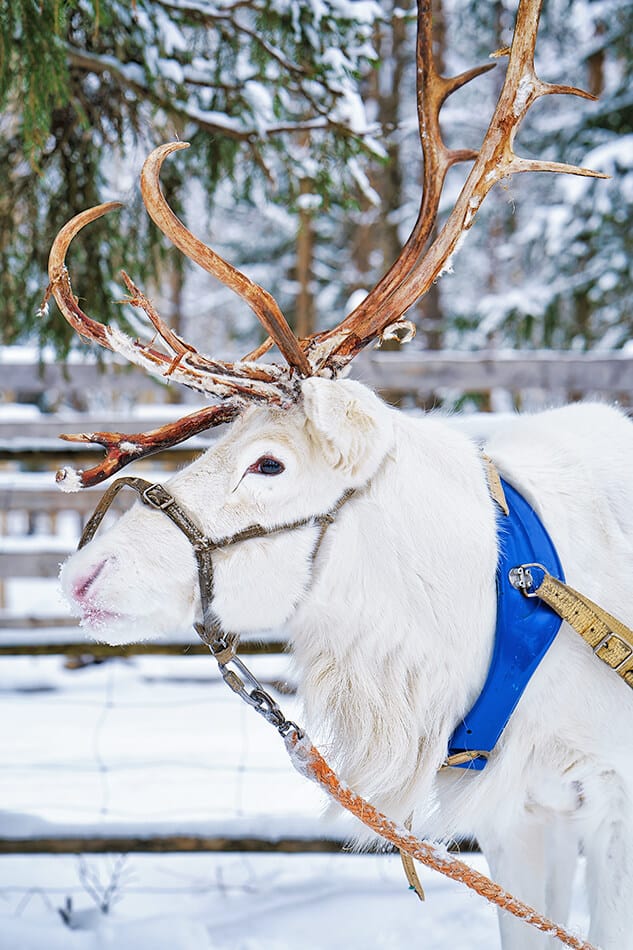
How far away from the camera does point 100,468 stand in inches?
75.1

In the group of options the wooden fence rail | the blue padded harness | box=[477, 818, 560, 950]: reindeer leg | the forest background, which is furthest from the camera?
the wooden fence rail

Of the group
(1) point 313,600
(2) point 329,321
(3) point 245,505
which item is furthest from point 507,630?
(2) point 329,321

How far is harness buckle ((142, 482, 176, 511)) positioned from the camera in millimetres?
1815

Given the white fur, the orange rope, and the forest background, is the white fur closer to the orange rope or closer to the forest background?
the orange rope

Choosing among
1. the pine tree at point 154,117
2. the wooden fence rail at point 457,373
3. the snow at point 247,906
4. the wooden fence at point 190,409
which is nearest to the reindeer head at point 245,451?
the pine tree at point 154,117

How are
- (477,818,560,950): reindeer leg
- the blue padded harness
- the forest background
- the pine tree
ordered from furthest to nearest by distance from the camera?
the pine tree, the forest background, (477,818,560,950): reindeer leg, the blue padded harness

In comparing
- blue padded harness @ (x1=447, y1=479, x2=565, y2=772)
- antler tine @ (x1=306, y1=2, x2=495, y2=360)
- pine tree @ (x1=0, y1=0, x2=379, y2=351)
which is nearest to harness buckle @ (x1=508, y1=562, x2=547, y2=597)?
blue padded harness @ (x1=447, y1=479, x2=565, y2=772)

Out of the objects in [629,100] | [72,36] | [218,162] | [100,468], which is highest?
[629,100]

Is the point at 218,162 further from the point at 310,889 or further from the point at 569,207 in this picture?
the point at 569,207

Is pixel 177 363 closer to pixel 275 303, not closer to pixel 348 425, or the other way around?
pixel 275 303

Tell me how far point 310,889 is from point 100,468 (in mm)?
2142

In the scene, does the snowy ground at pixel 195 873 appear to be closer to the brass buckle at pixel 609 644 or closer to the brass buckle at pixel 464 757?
the brass buckle at pixel 464 757

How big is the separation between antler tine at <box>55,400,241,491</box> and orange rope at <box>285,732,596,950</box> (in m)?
0.71

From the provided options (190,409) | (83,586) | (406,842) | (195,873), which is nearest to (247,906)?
(195,873)
